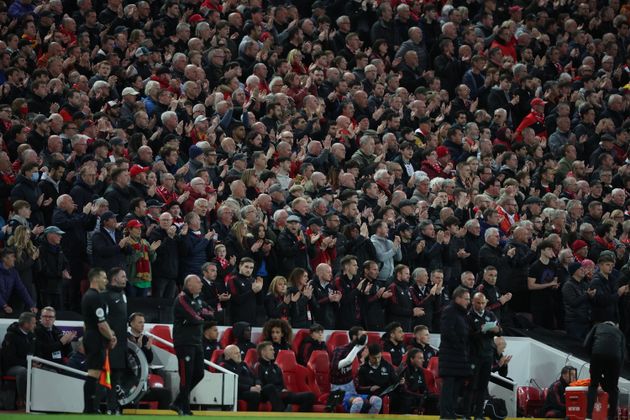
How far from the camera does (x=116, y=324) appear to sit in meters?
15.7

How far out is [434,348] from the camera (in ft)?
63.6

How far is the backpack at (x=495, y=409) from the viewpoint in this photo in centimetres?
1794

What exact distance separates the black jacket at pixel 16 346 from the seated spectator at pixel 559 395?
23.9 ft

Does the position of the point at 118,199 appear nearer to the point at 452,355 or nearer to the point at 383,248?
the point at 383,248

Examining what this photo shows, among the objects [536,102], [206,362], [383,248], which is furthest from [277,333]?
[536,102]

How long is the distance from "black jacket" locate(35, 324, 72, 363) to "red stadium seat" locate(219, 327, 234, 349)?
7.35 feet

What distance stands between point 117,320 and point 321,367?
146 inches

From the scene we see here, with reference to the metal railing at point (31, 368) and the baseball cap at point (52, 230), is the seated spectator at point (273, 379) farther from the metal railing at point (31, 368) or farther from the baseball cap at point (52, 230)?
the baseball cap at point (52, 230)

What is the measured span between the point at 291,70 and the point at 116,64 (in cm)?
336

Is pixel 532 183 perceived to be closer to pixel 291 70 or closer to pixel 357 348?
pixel 291 70

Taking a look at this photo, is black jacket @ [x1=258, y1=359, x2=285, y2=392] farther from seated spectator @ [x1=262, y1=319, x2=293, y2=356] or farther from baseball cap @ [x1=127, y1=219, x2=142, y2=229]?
baseball cap @ [x1=127, y1=219, x2=142, y2=229]

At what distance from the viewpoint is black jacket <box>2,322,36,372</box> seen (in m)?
16.8

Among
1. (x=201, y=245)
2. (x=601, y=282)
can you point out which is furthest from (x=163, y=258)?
(x=601, y=282)

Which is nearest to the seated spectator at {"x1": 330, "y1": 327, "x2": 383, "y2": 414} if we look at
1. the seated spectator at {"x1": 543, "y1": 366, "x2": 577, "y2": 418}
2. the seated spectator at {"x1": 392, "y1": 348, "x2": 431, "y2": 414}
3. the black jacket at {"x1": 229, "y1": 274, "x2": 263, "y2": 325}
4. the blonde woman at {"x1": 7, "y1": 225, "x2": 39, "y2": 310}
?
the seated spectator at {"x1": 392, "y1": 348, "x2": 431, "y2": 414}
